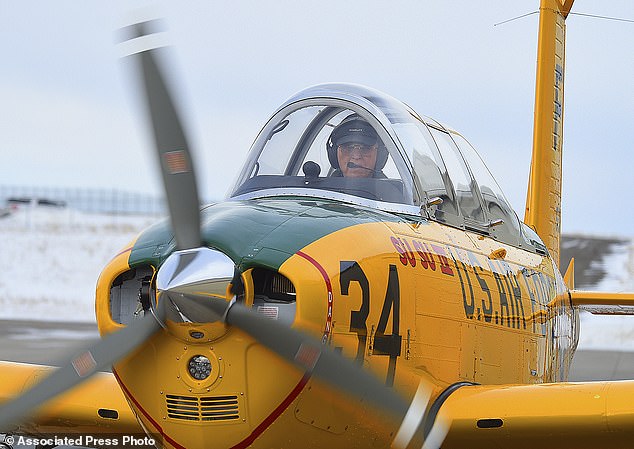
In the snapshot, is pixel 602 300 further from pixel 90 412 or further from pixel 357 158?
pixel 90 412

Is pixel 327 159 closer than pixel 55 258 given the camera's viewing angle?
Yes

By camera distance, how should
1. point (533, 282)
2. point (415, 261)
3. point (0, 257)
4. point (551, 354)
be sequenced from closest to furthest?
point (415, 261), point (533, 282), point (551, 354), point (0, 257)

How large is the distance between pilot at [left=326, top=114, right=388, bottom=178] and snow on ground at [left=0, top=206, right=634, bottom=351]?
20.2 metres

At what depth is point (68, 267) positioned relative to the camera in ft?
132

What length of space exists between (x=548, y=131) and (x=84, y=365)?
716cm

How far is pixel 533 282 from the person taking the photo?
23.4 feet

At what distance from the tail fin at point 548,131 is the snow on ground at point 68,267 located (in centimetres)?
1534

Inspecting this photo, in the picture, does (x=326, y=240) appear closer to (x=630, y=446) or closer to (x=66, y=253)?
(x=630, y=446)

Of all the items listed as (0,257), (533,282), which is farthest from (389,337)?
(0,257)


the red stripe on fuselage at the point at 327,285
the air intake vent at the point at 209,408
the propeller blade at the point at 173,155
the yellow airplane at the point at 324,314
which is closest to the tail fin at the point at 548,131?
the yellow airplane at the point at 324,314

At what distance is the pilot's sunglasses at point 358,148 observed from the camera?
587 centimetres

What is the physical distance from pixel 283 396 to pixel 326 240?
79 centimetres

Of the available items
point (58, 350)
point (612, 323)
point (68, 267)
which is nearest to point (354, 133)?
point (58, 350)

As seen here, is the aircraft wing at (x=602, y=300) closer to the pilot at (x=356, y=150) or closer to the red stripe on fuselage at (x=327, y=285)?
the pilot at (x=356, y=150)
